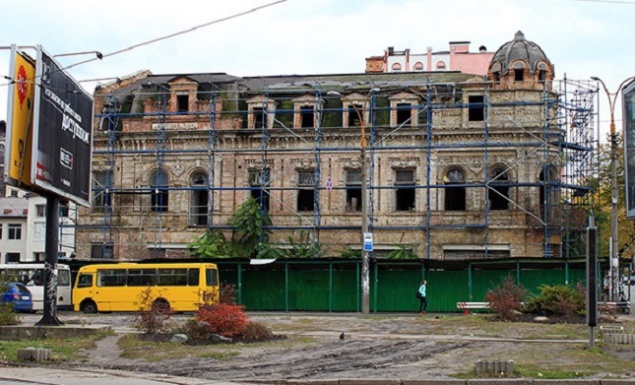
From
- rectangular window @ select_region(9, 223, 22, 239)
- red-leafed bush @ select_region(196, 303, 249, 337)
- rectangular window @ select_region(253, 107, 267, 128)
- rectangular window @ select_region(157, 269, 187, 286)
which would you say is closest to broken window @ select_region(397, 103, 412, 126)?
rectangular window @ select_region(253, 107, 267, 128)

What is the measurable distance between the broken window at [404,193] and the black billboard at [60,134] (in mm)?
21159

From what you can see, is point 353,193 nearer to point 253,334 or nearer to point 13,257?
point 253,334

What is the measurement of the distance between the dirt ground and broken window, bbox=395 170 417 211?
2023 cm

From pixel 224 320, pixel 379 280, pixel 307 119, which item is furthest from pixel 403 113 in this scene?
pixel 224 320

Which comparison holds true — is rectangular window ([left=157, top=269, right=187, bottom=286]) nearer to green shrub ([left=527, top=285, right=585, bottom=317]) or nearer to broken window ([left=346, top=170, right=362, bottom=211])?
broken window ([left=346, top=170, right=362, bottom=211])

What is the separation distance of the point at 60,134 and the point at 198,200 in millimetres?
23531

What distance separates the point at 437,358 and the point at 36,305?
93.5ft

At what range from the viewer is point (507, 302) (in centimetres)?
3206

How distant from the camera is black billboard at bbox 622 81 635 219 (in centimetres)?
2050

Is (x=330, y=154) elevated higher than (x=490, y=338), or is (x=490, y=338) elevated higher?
(x=330, y=154)

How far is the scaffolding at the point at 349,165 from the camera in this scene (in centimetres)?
4781

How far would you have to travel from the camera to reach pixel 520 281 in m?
40.5

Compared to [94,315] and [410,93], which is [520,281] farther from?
[94,315]

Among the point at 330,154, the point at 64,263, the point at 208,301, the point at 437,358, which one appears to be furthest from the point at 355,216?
the point at 437,358
